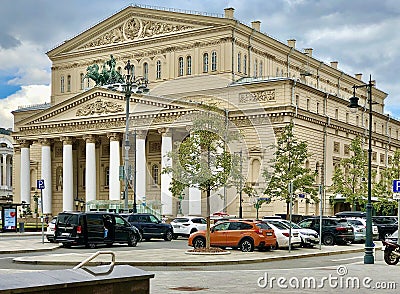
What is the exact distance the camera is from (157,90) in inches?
3376

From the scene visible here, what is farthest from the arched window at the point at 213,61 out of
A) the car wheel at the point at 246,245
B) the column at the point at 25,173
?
the car wheel at the point at 246,245

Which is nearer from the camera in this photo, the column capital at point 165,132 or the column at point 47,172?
the column capital at point 165,132

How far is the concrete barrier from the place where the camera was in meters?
8.87

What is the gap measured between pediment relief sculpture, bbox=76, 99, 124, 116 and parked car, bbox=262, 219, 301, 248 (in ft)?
143

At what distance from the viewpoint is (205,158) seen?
33.2 metres

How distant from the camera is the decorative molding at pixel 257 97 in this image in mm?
72875

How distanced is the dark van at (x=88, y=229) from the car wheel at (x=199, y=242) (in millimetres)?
4485

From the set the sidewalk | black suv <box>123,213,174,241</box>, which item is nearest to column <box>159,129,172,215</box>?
black suv <box>123,213,174,241</box>

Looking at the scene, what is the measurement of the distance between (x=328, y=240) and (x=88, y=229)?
1519 cm

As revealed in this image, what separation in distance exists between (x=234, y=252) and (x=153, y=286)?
48.7 feet

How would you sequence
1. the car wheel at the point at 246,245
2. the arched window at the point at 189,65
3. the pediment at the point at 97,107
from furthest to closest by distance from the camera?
the arched window at the point at 189,65 → the pediment at the point at 97,107 → the car wheel at the point at 246,245

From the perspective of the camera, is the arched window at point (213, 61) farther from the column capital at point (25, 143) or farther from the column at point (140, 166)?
the column capital at point (25, 143)

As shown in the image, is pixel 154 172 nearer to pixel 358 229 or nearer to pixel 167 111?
pixel 167 111

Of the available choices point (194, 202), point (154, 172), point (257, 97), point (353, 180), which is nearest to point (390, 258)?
point (353, 180)
